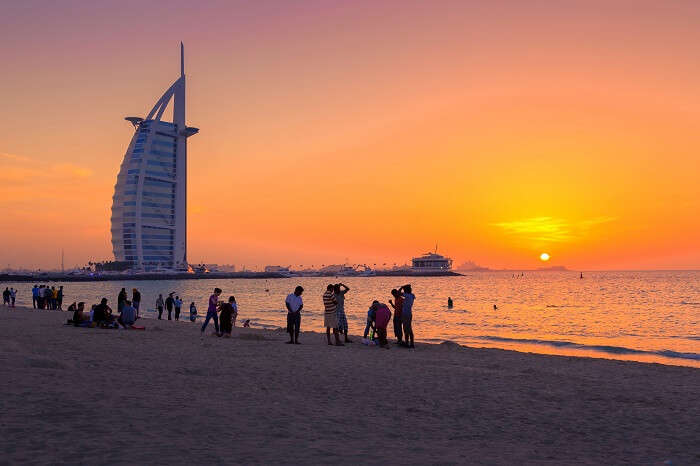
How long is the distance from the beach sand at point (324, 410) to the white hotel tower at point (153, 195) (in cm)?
17933

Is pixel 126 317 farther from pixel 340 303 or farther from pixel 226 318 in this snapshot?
pixel 340 303

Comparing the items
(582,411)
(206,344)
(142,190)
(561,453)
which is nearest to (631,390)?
Answer: (582,411)

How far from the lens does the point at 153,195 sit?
7397 inches

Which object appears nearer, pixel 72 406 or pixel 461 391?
pixel 72 406

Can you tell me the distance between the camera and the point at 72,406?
8297 millimetres

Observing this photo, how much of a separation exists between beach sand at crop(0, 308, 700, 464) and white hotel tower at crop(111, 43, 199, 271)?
179 m

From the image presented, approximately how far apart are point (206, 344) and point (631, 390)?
42.8 ft

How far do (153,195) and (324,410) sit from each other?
19053cm

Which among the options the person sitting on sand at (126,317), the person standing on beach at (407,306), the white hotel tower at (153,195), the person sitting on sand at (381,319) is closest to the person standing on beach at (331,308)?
the person sitting on sand at (381,319)

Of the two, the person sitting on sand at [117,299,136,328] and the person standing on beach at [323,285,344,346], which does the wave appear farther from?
the person sitting on sand at [117,299,136,328]

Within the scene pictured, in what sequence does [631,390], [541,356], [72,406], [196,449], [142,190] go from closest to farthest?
[196,449], [72,406], [631,390], [541,356], [142,190]

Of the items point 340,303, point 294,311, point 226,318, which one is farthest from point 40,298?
point 340,303

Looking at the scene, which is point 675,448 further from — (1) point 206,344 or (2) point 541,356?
(1) point 206,344

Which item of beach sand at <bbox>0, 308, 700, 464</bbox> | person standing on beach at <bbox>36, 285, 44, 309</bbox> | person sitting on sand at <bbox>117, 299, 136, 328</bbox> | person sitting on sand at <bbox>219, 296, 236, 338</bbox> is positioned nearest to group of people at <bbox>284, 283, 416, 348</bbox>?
beach sand at <bbox>0, 308, 700, 464</bbox>
